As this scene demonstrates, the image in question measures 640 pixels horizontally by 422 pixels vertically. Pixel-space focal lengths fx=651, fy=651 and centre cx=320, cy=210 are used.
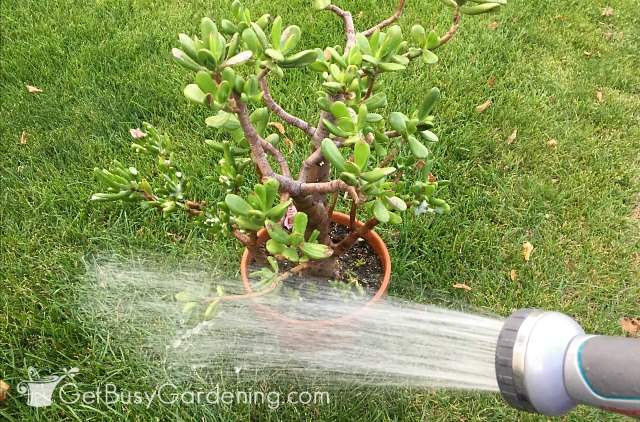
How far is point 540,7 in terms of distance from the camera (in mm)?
3379

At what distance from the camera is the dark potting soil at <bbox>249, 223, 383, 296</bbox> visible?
1852 mm

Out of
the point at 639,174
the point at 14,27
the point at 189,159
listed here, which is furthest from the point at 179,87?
the point at 639,174

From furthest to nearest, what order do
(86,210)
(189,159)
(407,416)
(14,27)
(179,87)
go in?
(14,27), (179,87), (189,159), (86,210), (407,416)

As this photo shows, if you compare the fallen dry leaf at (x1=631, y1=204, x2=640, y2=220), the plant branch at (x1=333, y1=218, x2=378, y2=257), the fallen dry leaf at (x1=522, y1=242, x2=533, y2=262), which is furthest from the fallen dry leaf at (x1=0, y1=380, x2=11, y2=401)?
the fallen dry leaf at (x1=631, y1=204, x2=640, y2=220)

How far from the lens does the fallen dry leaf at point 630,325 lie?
2023 millimetres

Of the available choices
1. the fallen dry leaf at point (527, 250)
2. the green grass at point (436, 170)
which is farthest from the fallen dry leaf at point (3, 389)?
the fallen dry leaf at point (527, 250)

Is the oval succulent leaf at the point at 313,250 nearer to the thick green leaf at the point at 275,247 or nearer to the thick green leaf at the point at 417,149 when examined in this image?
the thick green leaf at the point at 275,247

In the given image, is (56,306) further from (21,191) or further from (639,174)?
(639,174)

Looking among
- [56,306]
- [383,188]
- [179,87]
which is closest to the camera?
[383,188]

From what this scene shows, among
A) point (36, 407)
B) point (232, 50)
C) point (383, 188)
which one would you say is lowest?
point (36, 407)

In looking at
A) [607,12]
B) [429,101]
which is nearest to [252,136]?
[429,101]

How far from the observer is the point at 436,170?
97.7 inches

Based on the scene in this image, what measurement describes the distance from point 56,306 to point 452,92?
1.80 meters

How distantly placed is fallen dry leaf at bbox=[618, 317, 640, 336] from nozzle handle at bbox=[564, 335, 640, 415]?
1.14m
